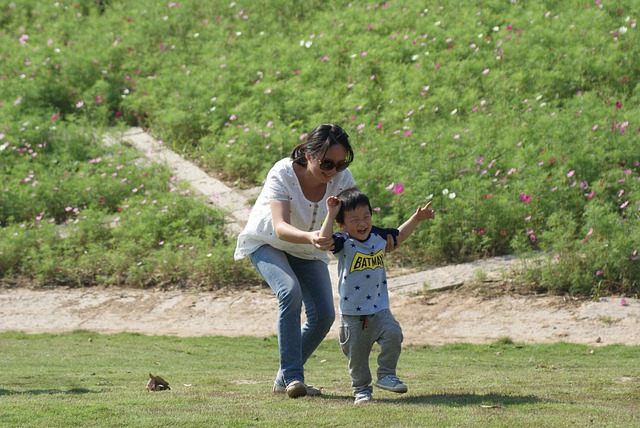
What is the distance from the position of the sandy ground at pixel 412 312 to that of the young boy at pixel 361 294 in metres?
4.41

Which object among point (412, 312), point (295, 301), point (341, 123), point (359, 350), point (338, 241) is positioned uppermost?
point (341, 123)

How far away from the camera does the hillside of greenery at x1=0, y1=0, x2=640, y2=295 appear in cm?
1203

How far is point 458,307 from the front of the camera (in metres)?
10.9

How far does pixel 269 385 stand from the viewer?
6.52 meters

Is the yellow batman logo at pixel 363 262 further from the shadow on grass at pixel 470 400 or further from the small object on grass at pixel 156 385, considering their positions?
the small object on grass at pixel 156 385

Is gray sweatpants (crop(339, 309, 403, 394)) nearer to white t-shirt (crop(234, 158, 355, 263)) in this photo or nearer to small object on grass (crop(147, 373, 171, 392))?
white t-shirt (crop(234, 158, 355, 263))

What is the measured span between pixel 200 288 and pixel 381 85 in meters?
5.46

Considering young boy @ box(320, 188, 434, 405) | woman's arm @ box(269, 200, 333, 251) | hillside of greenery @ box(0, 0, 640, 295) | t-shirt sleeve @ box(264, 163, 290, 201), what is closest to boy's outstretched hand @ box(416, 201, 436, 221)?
young boy @ box(320, 188, 434, 405)

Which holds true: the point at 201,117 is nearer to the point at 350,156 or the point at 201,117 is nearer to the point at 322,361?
the point at 322,361

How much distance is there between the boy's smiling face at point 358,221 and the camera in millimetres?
5379

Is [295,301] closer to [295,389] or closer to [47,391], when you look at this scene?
[295,389]

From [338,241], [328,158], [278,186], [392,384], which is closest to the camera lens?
[338,241]

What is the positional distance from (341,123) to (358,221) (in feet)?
31.7

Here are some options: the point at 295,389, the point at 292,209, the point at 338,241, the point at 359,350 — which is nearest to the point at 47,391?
the point at 295,389
